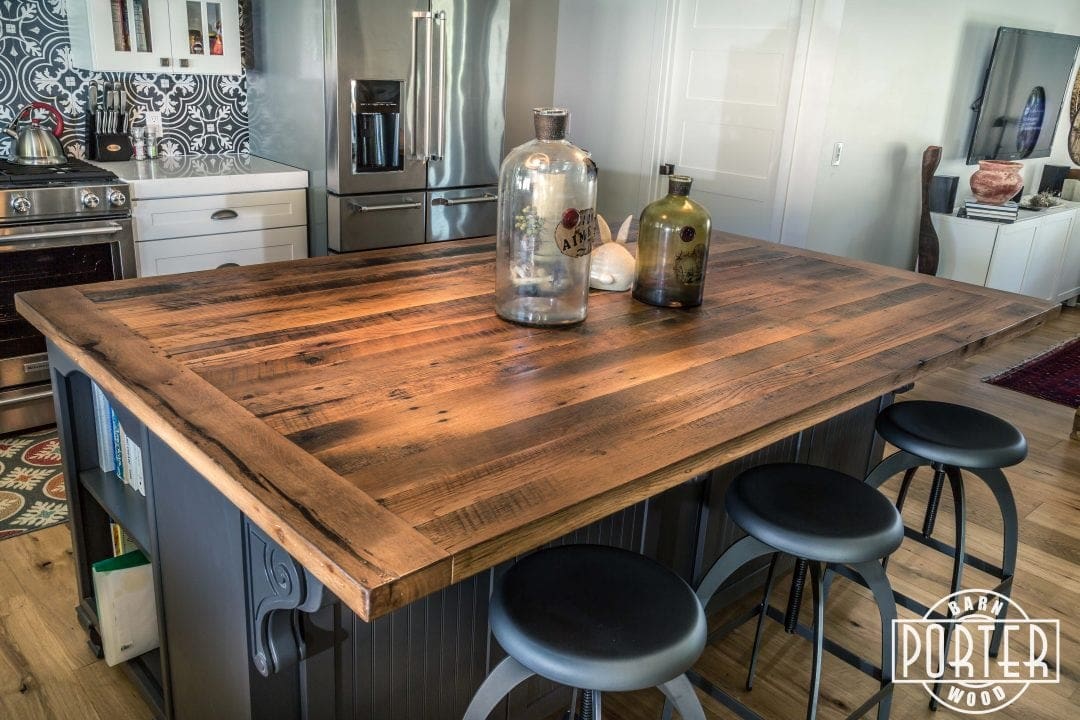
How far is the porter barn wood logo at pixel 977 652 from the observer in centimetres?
219

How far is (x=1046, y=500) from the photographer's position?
10.7 ft

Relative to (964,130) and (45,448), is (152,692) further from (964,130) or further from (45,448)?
(964,130)

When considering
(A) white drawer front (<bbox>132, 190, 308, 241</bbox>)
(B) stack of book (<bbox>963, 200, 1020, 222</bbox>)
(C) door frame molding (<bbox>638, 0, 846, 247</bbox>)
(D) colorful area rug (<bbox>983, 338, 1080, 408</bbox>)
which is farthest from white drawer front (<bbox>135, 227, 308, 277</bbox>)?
(B) stack of book (<bbox>963, 200, 1020, 222</bbox>)

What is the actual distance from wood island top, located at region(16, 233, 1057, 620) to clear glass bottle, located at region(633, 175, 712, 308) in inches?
2.1

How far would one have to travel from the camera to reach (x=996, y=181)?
5211 mm

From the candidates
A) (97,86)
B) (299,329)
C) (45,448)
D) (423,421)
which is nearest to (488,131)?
(97,86)

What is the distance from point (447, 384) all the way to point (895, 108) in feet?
13.8

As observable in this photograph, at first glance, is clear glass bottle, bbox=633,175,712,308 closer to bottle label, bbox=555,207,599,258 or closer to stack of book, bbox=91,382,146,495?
bottle label, bbox=555,207,599,258

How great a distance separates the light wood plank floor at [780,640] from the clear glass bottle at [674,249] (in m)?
0.99

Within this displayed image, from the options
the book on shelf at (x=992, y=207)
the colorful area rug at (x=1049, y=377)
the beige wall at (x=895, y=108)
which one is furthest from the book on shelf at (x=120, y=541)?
the book on shelf at (x=992, y=207)

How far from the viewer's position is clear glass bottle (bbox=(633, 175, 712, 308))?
6.20ft

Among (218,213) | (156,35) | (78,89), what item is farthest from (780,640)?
(78,89)

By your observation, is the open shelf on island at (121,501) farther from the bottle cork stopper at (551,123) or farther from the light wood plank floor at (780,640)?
the bottle cork stopper at (551,123)

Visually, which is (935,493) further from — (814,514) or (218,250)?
(218,250)
